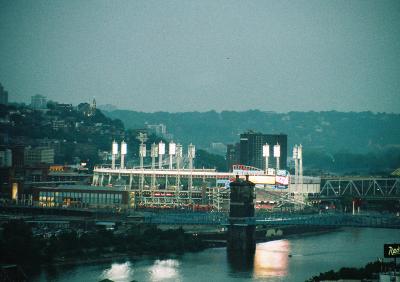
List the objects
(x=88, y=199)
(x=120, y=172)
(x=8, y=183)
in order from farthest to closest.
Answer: (x=120, y=172), (x=8, y=183), (x=88, y=199)

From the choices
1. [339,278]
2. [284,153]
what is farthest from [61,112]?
[339,278]

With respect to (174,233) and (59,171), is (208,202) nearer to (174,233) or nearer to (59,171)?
(59,171)

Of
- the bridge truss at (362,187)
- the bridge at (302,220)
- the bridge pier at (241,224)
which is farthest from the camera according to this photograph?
the bridge truss at (362,187)

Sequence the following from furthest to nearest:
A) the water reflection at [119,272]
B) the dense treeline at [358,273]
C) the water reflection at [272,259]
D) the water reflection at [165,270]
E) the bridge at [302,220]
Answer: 1. the bridge at [302,220]
2. the water reflection at [272,259]
3. the water reflection at [165,270]
4. the water reflection at [119,272]
5. the dense treeline at [358,273]

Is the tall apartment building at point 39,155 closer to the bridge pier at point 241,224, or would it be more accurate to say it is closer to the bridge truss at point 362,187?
the bridge truss at point 362,187

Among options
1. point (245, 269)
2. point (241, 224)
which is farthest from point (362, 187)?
point (245, 269)

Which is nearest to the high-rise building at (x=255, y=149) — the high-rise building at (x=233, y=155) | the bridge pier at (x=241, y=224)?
the high-rise building at (x=233, y=155)

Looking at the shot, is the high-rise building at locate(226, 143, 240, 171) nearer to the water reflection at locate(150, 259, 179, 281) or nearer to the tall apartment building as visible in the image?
the tall apartment building
